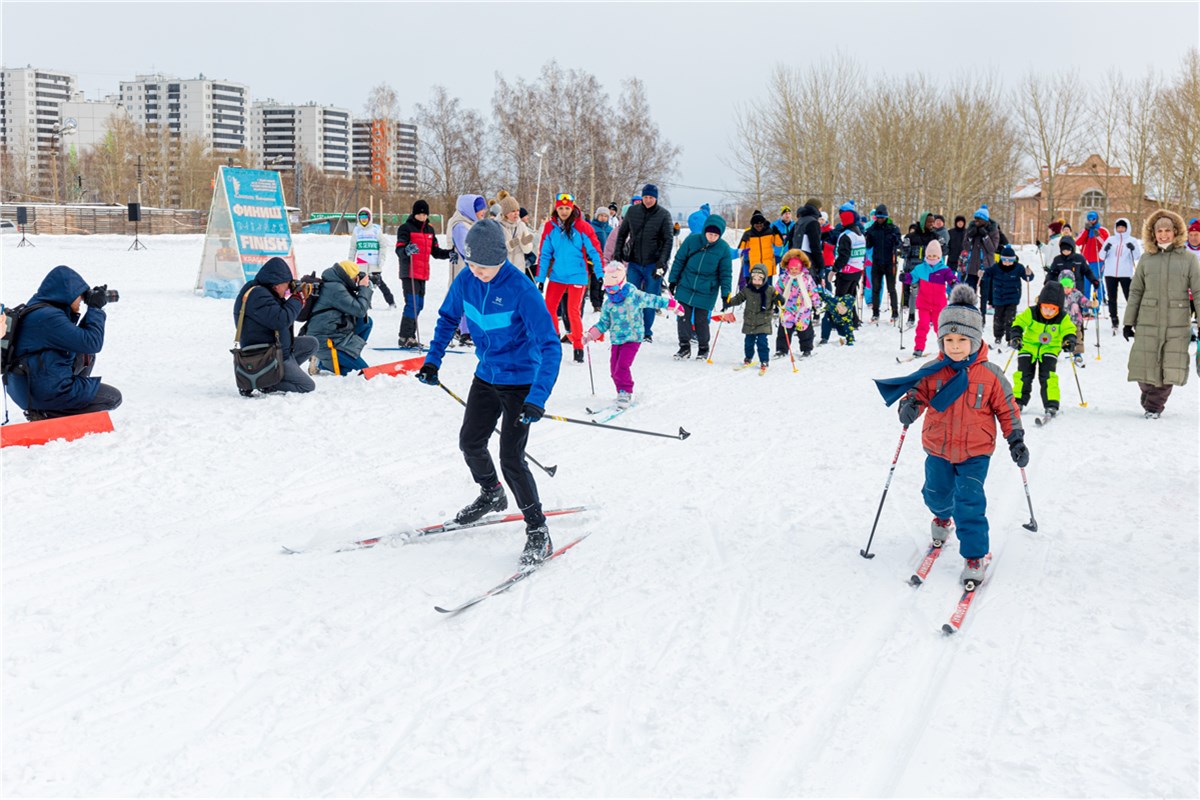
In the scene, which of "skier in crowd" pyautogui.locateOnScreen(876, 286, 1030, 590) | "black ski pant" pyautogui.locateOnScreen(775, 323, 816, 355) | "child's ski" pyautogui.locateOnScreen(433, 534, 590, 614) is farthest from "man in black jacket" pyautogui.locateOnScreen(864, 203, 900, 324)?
"child's ski" pyautogui.locateOnScreen(433, 534, 590, 614)

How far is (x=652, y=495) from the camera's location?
19.6 feet

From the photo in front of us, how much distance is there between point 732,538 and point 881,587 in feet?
3.08

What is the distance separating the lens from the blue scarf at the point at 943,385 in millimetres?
4535

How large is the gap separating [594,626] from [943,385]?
2.06 metres

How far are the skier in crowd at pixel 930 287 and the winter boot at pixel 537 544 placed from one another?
8.23 m

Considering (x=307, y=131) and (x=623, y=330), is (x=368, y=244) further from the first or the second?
(x=307, y=131)

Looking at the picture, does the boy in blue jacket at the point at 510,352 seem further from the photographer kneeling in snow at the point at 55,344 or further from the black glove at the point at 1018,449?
the photographer kneeling in snow at the point at 55,344

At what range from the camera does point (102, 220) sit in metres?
40.1

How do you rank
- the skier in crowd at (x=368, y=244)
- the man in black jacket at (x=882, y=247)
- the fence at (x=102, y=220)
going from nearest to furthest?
the skier in crowd at (x=368, y=244)
the man in black jacket at (x=882, y=247)
the fence at (x=102, y=220)

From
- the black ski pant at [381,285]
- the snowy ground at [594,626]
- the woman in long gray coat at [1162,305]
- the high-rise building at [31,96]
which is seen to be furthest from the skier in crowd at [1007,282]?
the high-rise building at [31,96]

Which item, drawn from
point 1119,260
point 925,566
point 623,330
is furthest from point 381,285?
point 1119,260

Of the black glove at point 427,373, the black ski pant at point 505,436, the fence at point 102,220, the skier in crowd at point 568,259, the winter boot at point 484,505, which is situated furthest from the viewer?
the fence at point 102,220

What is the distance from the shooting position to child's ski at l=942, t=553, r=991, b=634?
3.92 m

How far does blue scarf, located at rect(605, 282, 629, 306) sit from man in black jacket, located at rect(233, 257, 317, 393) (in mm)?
2848
